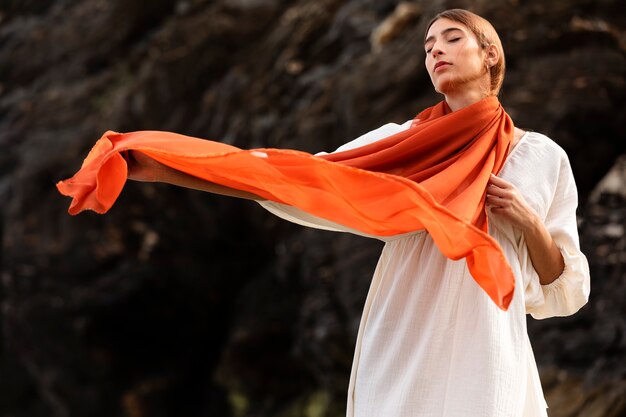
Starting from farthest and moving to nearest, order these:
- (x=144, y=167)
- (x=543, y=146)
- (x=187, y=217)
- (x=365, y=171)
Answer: (x=187, y=217), (x=543, y=146), (x=144, y=167), (x=365, y=171)

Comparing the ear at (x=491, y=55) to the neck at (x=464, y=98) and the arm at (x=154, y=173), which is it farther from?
the arm at (x=154, y=173)

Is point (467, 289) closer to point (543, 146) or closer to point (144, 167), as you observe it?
point (543, 146)

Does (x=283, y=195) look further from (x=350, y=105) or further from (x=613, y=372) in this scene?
(x=350, y=105)

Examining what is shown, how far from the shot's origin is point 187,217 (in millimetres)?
9133

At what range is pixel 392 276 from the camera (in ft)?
8.32

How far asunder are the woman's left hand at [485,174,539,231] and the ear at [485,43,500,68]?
1.08 feet

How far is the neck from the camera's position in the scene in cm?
256

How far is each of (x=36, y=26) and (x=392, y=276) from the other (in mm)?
8490

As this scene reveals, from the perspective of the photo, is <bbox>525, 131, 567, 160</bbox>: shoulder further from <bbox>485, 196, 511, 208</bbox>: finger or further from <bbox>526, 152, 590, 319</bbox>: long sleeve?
<bbox>485, 196, 511, 208</bbox>: finger


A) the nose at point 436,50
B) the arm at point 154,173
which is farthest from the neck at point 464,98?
the arm at point 154,173

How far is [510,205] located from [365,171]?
1.14 feet

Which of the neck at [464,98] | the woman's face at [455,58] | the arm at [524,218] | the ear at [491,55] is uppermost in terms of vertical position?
the woman's face at [455,58]

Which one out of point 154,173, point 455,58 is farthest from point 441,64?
point 154,173

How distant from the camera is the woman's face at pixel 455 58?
8.25 ft
